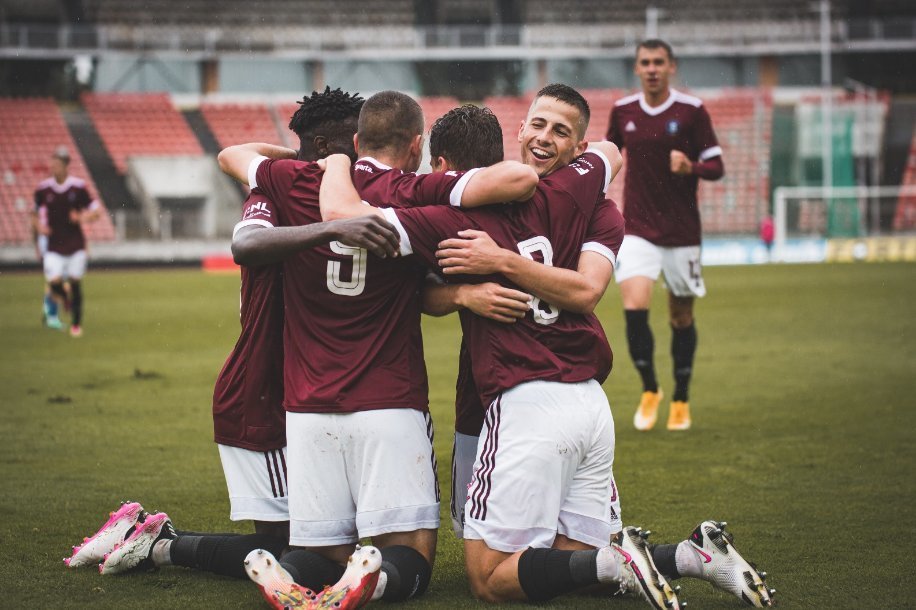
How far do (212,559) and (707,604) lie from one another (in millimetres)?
1851

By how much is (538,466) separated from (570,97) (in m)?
1.44

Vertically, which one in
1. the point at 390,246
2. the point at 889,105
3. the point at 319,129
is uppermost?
the point at 889,105

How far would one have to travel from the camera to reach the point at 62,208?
16672mm

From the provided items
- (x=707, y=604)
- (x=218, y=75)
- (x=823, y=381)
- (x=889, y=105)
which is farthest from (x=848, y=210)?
(x=707, y=604)

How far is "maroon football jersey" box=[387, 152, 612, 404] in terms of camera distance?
3939 mm

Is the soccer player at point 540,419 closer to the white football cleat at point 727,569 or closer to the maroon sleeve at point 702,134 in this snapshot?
the white football cleat at point 727,569

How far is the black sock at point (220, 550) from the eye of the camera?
4332 mm

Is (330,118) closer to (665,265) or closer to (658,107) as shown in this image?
(665,265)

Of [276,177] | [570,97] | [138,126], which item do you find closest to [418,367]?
[276,177]

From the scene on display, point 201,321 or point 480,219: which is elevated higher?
point 480,219

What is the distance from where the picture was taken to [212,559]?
4375 millimetres

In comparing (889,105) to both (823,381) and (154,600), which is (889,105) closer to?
(823,381)

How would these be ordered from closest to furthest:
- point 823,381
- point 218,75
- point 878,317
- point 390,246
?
1. point 390,246
2. point 823,381
3. point 878,317
4. point 218,75

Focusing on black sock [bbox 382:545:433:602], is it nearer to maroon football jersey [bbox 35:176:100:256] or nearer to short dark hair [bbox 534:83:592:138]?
short dark hair [bbox 534:83:592:138]
